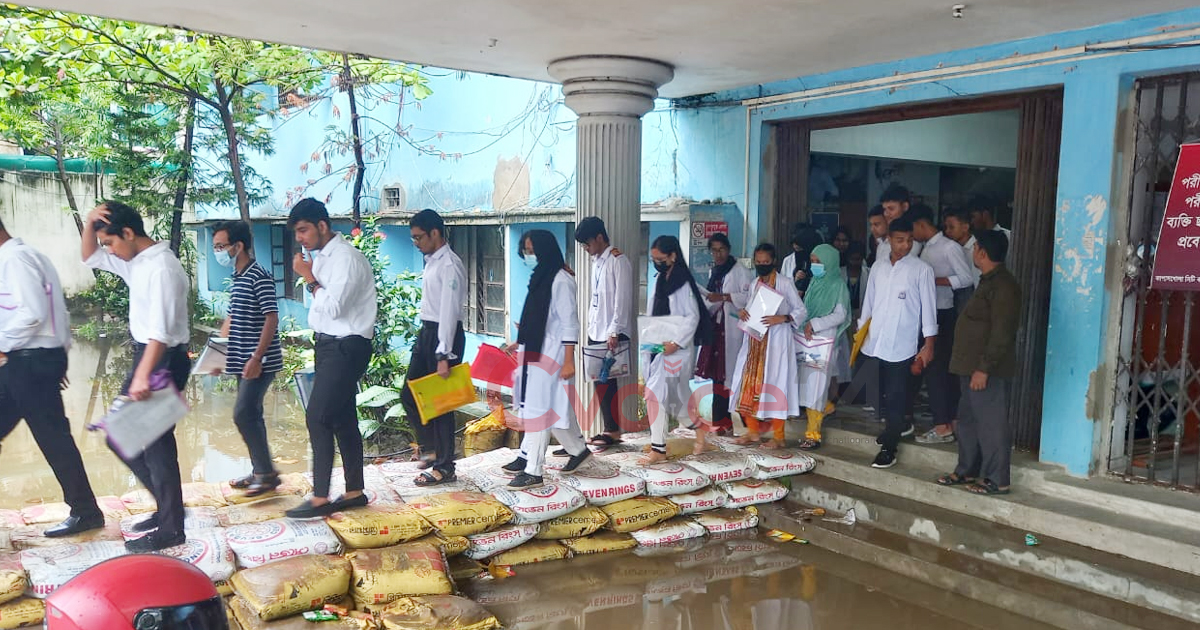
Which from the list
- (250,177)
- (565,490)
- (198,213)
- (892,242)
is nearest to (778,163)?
(892,242)

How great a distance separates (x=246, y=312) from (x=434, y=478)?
4.88 ft

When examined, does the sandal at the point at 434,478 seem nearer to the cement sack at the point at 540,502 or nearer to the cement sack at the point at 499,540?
the cement sack at the point at 540,502

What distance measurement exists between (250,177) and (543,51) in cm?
1111

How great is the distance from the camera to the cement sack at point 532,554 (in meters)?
4.80

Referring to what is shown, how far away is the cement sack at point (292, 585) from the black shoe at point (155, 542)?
Answer: 1.18ft

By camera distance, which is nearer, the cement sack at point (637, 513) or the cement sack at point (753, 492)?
the cement sack at point (637, 513)

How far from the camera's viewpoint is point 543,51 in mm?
5941

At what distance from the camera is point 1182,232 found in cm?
464

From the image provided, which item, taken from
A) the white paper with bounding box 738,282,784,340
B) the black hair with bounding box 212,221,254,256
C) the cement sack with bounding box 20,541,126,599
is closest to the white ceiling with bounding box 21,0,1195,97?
the black hair with bounding box 212,221,254,256

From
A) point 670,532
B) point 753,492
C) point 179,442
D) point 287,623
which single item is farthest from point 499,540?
point 179,442

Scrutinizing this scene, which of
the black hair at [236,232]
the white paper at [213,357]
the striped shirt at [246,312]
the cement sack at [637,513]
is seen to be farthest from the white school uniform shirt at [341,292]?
the cement sack at [637,513]

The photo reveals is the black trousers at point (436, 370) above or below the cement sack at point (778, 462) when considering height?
above

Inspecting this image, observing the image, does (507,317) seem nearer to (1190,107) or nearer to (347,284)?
Answer: (347,284)

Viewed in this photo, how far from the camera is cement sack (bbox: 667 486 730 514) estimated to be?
212 inches
